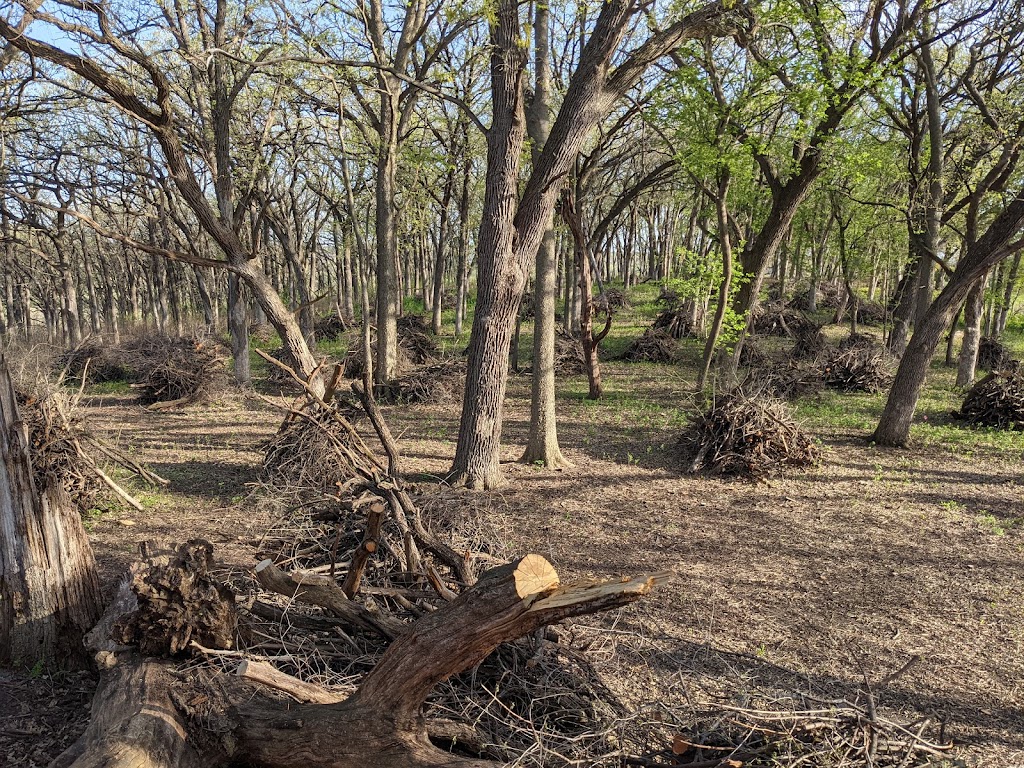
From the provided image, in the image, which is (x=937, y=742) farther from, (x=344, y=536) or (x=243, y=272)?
(x=243, y=272)

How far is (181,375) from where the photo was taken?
38.6ft

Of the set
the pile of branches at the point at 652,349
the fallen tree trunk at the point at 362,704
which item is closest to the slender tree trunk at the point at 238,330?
the pile of branches at the point at 652,349

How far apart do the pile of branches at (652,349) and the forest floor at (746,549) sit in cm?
541

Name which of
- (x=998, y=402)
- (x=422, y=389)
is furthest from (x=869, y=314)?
(x=422, y=389)

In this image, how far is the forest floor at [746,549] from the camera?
139 inches

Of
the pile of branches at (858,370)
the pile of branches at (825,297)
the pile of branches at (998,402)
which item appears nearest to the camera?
the pile of branches at (998,402)

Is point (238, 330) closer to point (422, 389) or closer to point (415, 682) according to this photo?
point (422, 389)

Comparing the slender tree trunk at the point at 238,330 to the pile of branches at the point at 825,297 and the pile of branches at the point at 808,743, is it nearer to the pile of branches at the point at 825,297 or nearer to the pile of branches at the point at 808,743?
the pile of branches at the point at 808,743

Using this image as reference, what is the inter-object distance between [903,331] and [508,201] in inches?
504

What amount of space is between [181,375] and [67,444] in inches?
235

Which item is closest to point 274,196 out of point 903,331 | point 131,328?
point 131,328

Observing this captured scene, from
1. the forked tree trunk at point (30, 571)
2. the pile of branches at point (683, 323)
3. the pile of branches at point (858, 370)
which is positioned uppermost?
the pile of branches at point (683, 323)

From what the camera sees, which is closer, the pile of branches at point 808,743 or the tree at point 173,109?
the pile of branches at point 808,743

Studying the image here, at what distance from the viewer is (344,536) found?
4094mm
